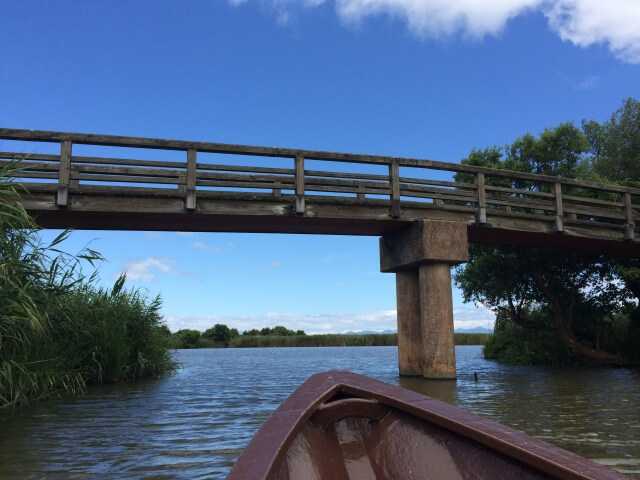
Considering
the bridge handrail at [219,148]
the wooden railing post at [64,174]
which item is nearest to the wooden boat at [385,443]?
the wooden railing post at [64,174]

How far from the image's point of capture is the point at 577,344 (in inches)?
613

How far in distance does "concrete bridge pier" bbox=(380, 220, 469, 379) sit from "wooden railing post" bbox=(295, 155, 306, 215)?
2.61 m

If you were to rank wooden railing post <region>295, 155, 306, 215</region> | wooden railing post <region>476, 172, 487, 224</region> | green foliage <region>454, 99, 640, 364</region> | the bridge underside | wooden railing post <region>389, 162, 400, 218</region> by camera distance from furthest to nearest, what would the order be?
green foliage <region>454, 99, 640, 364</region>
wooden railing post <region>476, 172, 487, 224</region>
wooden railing post <region>389, 162, 400, 218</region>
wooden railing post <region>295, 155, 306, 215</region>
the bridge underside

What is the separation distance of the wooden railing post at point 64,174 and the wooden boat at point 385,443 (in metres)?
7.71

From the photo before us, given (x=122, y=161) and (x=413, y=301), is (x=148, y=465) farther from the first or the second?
(x=413, y=301)

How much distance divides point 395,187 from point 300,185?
2.13 meters

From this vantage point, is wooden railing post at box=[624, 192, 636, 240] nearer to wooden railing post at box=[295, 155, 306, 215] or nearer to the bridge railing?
the bridge railing

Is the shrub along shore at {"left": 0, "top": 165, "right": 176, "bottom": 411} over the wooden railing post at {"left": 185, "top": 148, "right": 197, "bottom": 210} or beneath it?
beneath

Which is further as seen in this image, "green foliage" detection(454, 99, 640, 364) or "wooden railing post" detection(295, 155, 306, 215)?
"green foliage" detection(454, 99, 640, 364)

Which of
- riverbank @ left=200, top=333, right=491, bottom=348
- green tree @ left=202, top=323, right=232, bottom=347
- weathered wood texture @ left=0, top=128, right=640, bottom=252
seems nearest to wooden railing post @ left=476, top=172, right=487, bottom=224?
weathered wood texture @ left=0, top=128, right=640, bottom=252

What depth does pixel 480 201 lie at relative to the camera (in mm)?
11523

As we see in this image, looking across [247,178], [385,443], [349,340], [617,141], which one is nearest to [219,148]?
[247,178]

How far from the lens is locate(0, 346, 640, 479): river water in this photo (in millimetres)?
3920

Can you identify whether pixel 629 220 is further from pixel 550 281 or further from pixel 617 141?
pixel 617 141
